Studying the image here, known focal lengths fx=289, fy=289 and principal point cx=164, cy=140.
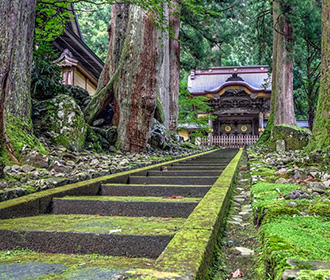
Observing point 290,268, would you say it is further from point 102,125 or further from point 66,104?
point 102,125

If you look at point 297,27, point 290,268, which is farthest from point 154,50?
point 297,27

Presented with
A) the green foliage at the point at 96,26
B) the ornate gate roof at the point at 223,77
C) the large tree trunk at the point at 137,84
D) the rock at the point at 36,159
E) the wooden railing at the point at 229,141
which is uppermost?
the green foliage at the point at 96,26

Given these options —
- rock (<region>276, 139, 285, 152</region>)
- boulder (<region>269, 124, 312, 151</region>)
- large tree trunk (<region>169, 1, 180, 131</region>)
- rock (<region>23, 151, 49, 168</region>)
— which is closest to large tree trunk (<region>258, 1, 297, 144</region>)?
large tree trunk (<region>169, 1, 180, 131</region>)

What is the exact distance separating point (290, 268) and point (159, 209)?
44.6 inches

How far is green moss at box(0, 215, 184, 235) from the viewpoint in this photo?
1.39 m

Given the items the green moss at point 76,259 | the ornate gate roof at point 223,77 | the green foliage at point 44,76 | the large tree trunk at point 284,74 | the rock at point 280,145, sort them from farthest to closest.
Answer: the ornate gate roof at point 223,77 → the large tree trunk at point 284,74 → the rock at point 280,145 → the green foliage at point 44,76 → the green moss at point 76,259

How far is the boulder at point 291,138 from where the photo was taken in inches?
278

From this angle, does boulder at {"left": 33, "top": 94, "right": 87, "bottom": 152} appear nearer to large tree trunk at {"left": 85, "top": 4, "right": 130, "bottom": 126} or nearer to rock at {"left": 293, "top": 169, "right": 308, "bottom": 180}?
large tree trunk at {"left": 85, "top": 4, "right": 130, "bottom": 126}

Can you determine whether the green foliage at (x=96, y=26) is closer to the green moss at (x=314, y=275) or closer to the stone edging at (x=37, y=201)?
the stone edging at (x=37, y=201)

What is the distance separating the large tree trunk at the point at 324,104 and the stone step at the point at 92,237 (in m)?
3.00

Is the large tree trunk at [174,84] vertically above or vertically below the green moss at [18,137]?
above

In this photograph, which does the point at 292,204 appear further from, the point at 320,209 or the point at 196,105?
the point at 196,105

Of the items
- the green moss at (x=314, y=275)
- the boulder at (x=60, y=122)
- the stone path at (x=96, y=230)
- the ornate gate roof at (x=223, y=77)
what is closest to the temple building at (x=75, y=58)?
the boulder at (x=60, y=122)

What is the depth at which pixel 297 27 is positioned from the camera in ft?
36.8
